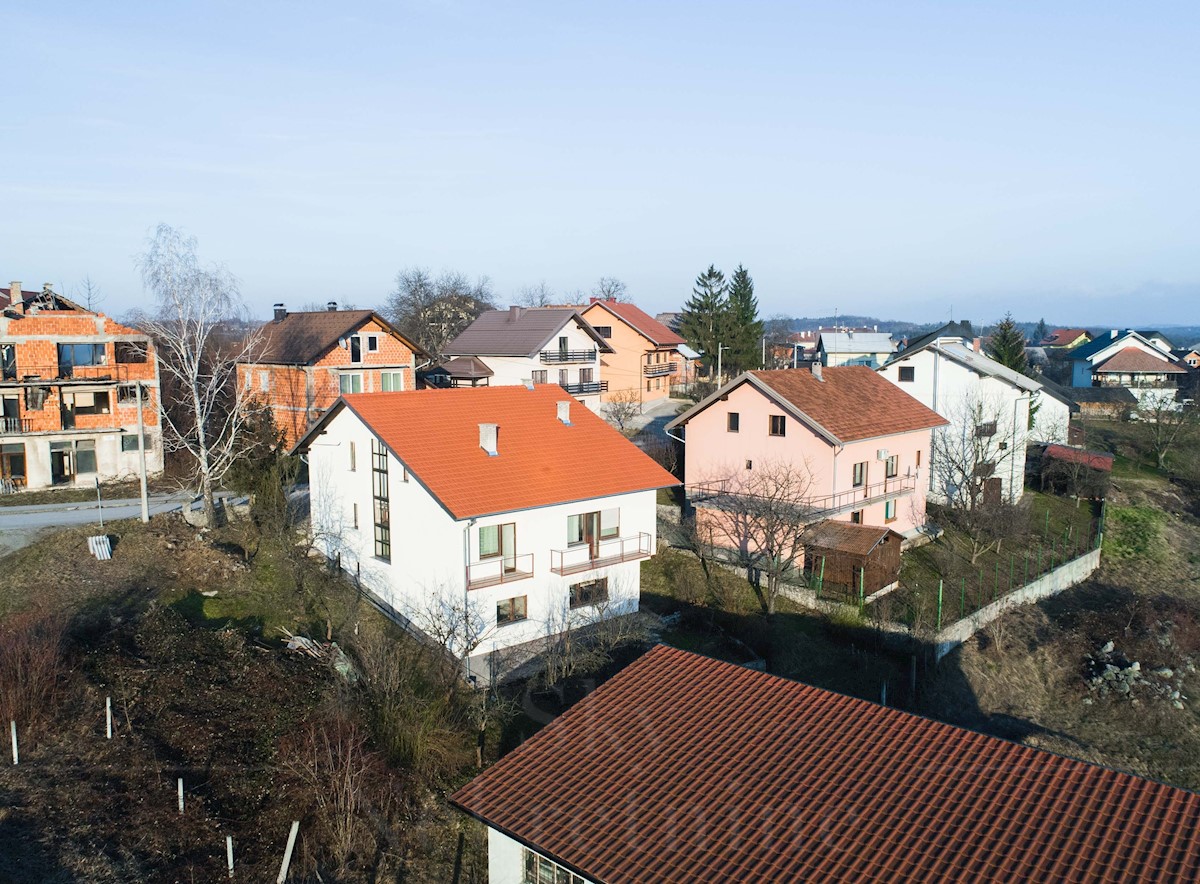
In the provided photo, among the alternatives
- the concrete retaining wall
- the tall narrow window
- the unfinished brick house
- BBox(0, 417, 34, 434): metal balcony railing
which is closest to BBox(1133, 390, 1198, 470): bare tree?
the concrete retaining wall

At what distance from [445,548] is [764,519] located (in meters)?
10.6

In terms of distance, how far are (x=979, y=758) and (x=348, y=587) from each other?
17737 millimetres

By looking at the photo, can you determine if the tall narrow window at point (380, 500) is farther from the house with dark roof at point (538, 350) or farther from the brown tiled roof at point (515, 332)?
the brown tiled roof at point (515, 332)

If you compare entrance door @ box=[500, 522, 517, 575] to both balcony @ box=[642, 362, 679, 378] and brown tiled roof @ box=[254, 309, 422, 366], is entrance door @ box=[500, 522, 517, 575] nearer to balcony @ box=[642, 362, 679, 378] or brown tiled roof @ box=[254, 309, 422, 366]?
brown tiled roof @ box=[254, 309, 422, 366]

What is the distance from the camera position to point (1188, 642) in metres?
25.6

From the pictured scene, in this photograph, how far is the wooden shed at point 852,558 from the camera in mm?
25891

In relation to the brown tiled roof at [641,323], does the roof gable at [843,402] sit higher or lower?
lower

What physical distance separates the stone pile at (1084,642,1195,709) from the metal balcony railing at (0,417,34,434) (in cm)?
3569

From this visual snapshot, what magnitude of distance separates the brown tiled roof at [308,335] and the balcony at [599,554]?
19.5m

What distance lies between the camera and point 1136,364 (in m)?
68.7

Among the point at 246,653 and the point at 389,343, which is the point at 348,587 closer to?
the point at 246,653

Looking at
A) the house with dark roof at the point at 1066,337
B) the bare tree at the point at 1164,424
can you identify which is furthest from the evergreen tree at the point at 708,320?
the house with dark roof at the point at 1066,337

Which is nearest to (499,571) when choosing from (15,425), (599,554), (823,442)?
(599,554)

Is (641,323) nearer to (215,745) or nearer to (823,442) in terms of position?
(823,442)
